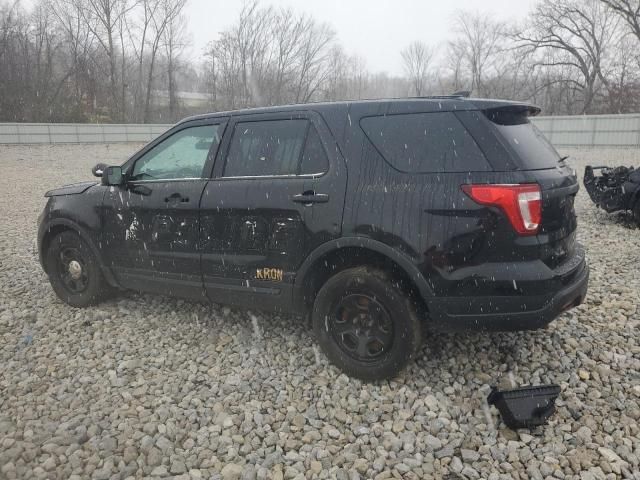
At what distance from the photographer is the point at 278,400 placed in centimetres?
320

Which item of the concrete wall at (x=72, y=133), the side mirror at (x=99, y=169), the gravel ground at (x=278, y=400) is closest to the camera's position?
the gravel ground at (x=278, y=400)

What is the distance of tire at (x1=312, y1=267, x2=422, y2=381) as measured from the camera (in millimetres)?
3107

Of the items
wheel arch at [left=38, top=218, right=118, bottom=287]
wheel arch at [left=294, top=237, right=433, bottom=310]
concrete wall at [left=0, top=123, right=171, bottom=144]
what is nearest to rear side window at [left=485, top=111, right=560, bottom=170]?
wheel arch at [left=294, top=237, right=433, bottom=310]

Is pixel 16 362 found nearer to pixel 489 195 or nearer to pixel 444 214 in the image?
pixel 444 214

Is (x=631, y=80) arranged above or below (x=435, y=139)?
above

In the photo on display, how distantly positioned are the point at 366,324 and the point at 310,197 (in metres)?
0.93

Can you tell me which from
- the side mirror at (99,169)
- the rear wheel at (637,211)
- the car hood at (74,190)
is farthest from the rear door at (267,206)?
the rear wheel at (637,211)

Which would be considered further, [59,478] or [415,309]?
[415,309]

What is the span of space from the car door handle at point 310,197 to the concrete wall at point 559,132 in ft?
93.3

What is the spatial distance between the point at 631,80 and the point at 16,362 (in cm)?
4981

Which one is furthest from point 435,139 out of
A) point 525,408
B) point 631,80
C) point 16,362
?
point 631,80

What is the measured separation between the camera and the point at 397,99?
10.9ft

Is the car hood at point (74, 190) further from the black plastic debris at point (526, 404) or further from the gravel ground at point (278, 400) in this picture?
the black plastic debris at point (526, 404)

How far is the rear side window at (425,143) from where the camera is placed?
295 cm
